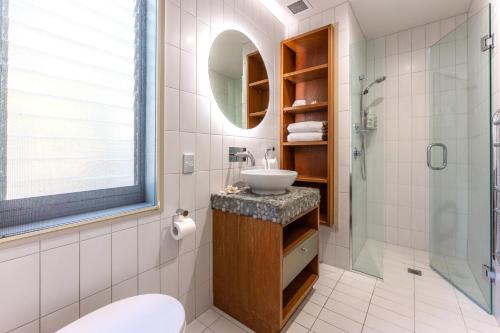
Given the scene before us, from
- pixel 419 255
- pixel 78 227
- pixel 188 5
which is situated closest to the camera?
pixel 78 227

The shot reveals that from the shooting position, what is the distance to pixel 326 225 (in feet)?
6.54

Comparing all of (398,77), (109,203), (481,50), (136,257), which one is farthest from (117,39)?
(398,77)

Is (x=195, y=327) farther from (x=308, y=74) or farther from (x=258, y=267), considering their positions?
(x=308, y=74)

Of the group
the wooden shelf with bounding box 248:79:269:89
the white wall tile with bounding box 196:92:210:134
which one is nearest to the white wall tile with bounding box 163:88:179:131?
the white wall tile with bounding box 196:92:210:134

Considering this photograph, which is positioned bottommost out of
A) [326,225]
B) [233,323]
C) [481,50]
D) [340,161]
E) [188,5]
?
[233,323]

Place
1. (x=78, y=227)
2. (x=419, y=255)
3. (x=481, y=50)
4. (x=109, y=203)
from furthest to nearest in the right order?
(x=419, y=255), (x=481, y=50), (x=109, y=203), (x=78, y=227)

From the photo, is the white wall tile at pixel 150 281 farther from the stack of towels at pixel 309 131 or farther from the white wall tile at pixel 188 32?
the stack of towels at pixel 309 131

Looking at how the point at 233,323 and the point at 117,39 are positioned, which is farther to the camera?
the point at 233,323

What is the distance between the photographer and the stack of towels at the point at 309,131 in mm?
1978

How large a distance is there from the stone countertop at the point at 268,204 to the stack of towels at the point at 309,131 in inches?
25.4

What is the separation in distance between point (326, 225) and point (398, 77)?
1.87 m

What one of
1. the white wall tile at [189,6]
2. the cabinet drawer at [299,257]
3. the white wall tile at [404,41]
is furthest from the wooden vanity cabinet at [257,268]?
the white wall tile at [404,41]

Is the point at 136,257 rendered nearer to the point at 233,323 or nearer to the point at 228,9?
the point at 233,323

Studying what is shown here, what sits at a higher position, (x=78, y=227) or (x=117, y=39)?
(x=117, y=39)
